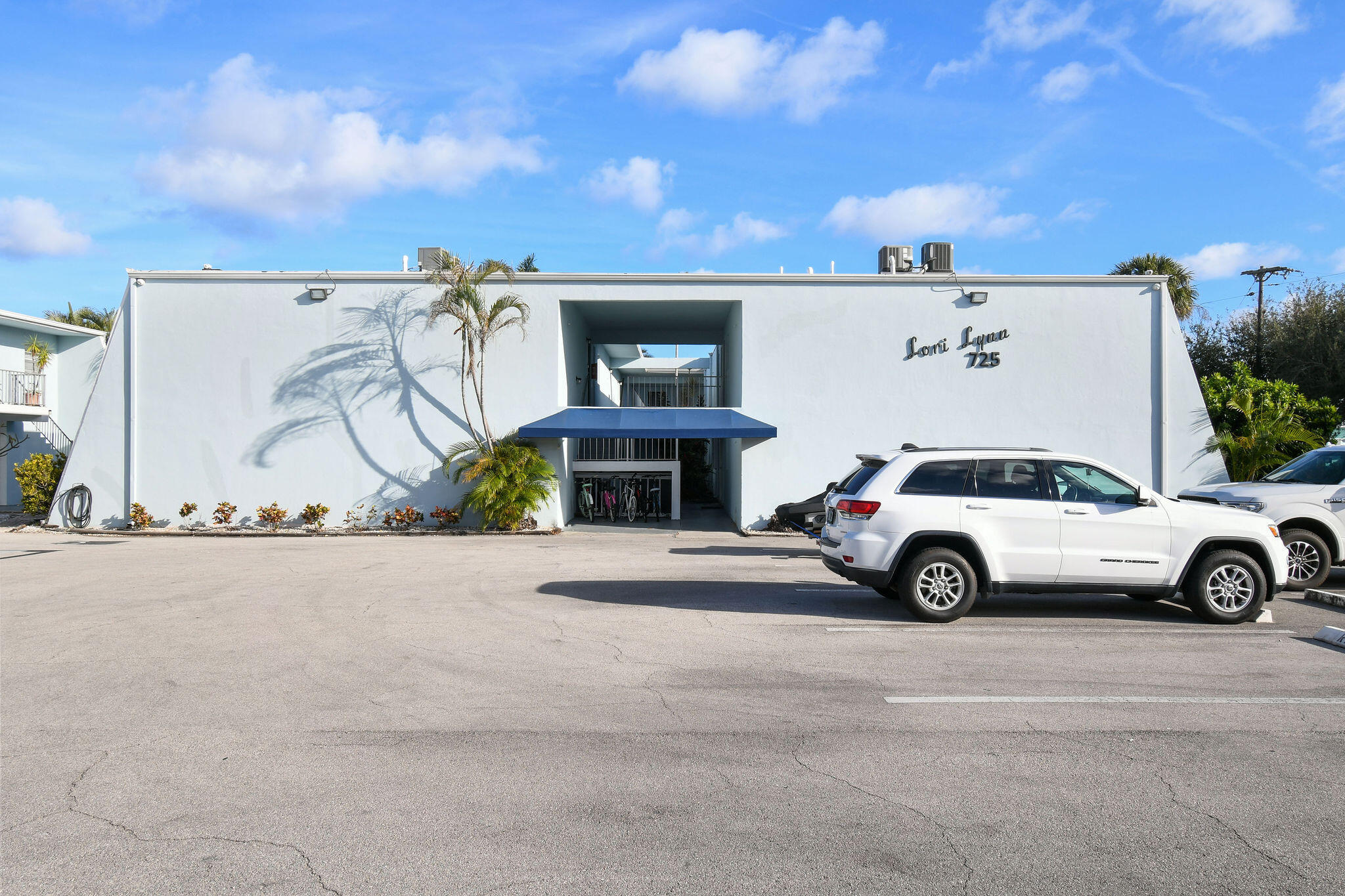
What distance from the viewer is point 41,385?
27.1 metres

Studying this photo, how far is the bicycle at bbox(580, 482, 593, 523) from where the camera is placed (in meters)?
22.2

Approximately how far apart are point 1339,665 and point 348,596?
33.1ft

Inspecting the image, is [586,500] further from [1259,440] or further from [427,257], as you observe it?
[1259,440]

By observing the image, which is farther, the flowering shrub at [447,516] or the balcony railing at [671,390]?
the balcony railing at [671,390]

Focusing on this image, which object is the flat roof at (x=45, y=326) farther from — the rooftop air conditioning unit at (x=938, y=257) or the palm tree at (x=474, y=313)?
the rooftop air conditioning unit at (x=938, y=257)

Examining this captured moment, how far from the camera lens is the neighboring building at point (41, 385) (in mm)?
25906

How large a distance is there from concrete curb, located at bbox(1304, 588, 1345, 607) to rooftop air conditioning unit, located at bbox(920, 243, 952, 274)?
11.3 m

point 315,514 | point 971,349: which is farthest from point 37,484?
point 971,349

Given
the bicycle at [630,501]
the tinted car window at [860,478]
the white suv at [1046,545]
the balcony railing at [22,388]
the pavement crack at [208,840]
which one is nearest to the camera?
the pavement crack at [208,840]

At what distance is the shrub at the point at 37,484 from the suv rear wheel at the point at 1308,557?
2422 centimetres

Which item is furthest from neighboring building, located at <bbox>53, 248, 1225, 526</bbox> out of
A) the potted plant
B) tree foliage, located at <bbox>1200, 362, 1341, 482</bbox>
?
the potted plant

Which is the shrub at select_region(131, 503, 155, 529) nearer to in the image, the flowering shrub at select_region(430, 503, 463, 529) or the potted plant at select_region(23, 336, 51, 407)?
the flowering shrub at select_region(430, 503, 463, 529)

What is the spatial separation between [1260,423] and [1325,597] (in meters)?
10.9

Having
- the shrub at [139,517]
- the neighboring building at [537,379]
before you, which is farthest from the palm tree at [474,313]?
the shrub at [139,517]
